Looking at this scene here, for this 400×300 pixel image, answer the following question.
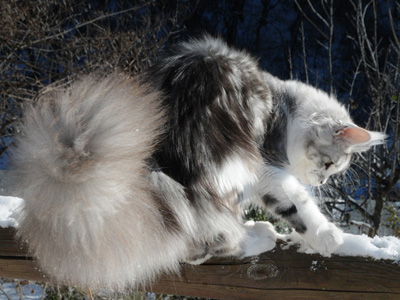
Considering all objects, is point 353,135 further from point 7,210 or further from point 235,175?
point 7,210

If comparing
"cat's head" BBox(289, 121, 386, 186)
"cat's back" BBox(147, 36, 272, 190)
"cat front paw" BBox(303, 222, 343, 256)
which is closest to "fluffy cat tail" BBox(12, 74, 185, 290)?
"cat's back" BBox(147, 36, 272, 190)

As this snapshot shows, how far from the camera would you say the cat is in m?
1.12

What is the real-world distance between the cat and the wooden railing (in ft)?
0.18

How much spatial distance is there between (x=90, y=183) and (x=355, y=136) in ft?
3.79

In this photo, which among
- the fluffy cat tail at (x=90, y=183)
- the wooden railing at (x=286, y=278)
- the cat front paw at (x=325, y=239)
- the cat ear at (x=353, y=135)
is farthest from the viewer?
the cat ear at (x=353, y=135)

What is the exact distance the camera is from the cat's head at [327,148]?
1861mm

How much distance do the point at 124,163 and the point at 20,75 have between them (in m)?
3.32

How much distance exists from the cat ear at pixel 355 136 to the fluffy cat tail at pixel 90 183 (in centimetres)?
86

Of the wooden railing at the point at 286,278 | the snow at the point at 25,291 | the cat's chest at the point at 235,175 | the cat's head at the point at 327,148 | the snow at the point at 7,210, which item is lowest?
the snow at the point at 25,291

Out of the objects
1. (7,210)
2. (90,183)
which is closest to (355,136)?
(90,183)

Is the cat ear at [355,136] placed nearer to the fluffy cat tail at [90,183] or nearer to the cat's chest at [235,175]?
the cat's chest at [235,175]

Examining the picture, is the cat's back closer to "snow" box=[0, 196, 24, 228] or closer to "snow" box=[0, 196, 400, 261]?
"snow" box=[0, 196, 400, 261]

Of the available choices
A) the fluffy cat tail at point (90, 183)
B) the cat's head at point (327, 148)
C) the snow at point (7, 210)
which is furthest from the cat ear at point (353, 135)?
the snow at point (7, 210)

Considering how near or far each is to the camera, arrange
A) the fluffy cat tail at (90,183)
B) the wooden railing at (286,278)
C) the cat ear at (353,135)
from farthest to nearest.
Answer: the cat ear at (353,135)
the wooden railing at (286,278)
the fluffy cat tail at (90,183)
